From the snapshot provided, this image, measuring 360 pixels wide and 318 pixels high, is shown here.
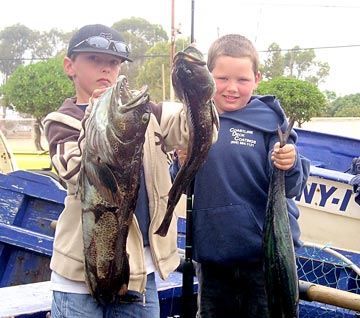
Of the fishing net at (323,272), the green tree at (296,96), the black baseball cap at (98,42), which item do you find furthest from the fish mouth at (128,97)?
the green tree at (296,96)

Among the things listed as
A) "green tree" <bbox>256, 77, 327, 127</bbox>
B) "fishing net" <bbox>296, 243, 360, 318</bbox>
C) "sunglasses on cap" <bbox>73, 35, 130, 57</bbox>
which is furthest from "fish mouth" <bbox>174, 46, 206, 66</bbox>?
"green tree" <bbox>256, 77, 327, 127</bbox>

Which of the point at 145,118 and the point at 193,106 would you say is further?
the point at 193,106

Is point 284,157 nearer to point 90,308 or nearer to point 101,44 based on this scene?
point 101,44

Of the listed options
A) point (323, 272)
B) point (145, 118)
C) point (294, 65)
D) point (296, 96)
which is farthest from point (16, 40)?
point (145, 118)

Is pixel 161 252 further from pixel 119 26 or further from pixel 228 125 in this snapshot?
pixel 119 26

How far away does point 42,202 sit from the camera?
523cm

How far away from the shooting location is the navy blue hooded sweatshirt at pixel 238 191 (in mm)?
2492

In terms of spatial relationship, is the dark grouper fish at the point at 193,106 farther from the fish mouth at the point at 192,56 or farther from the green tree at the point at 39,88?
the green tree at the point at 39,88

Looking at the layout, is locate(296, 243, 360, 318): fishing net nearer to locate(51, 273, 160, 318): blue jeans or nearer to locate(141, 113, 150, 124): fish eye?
locate(51, 273, 160, 318): blue jeans

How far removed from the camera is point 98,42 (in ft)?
6.75

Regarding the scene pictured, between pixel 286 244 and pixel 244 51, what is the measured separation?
0.91 metres

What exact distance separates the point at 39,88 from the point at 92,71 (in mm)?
25029

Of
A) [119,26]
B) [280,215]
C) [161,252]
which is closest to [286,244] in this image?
[280,215]

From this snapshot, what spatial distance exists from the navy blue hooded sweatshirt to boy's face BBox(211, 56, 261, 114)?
116mm
